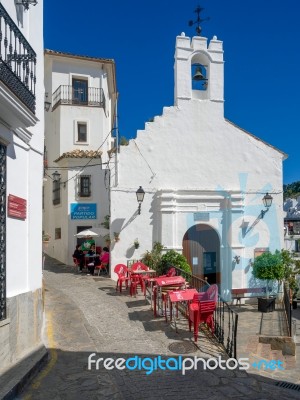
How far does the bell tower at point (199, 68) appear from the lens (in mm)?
14828

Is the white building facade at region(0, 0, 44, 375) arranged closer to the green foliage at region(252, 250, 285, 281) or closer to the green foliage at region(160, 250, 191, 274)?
the green foliage at region(160, 250, 191, 274)

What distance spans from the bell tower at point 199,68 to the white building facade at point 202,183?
0.04 m

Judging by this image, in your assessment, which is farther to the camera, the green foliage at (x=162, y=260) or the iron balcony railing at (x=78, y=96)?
the iron balcony railing at (x=78, y=96)

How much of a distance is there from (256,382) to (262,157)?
11.1 metres

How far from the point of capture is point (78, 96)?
2127 centimetres

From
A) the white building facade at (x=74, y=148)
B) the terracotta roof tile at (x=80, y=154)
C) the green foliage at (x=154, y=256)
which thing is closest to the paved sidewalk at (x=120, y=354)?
the green foliage at (x=154, y=256)

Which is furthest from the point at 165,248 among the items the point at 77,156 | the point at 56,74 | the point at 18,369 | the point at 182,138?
the point at 56,74

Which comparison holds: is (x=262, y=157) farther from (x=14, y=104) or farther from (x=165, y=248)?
(x=14, y=104)

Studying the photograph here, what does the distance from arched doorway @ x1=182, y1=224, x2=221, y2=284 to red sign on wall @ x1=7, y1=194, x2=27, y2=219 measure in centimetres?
917

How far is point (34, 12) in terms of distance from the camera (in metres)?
7.66

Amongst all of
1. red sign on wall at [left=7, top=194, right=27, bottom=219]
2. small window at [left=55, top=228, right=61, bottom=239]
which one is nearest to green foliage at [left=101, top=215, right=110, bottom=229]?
small window at [left=55, top=228, right=61, bottom=239]

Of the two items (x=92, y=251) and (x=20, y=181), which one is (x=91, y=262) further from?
(x=20, y=181)

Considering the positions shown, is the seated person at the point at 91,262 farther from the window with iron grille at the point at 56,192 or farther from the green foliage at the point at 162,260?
the window with iron grille at the point at 56,192

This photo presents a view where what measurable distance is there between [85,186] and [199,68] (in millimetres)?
7925
